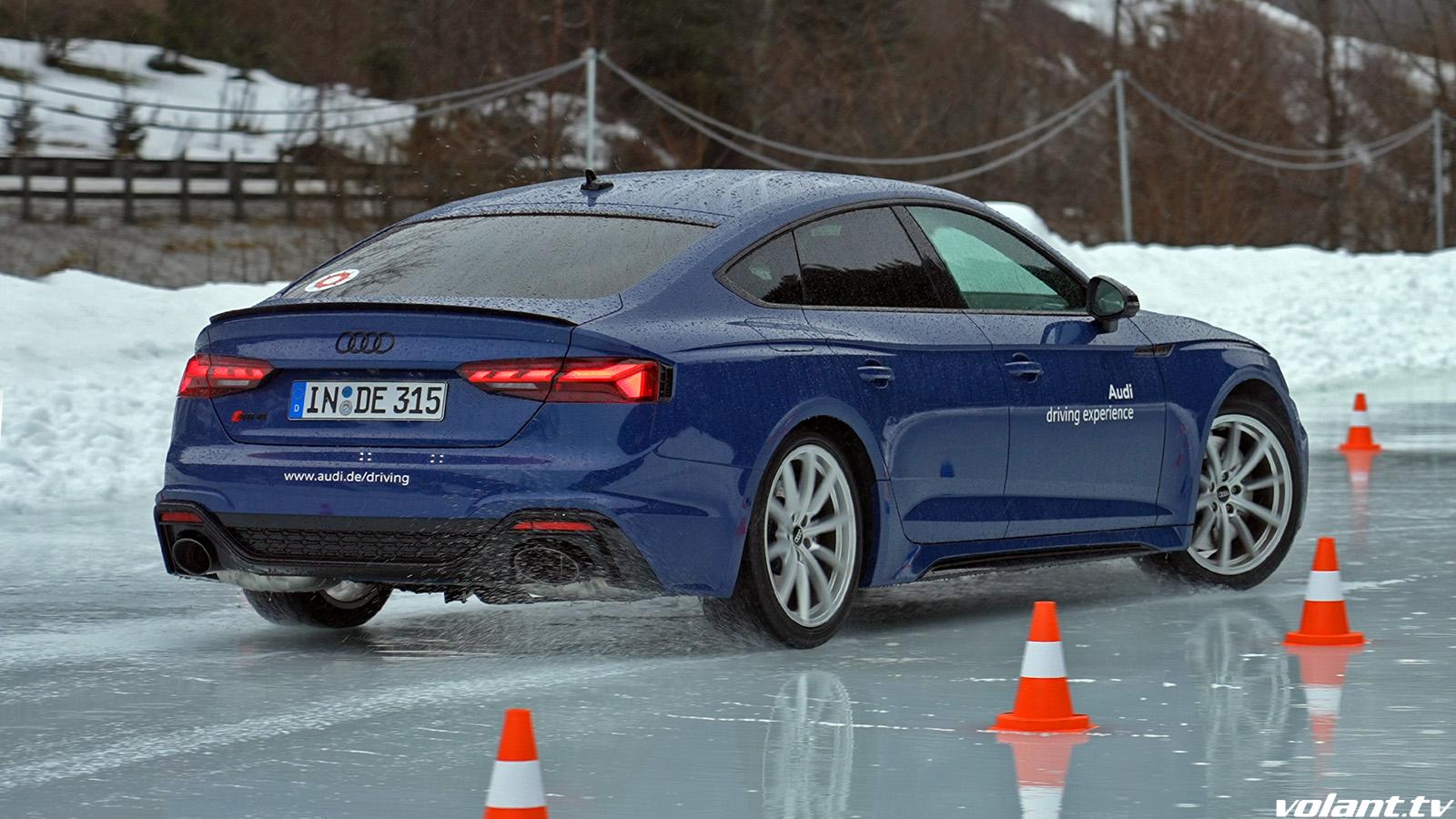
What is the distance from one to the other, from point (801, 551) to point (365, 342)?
151 centimetres

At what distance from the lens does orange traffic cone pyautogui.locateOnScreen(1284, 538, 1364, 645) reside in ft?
27.0

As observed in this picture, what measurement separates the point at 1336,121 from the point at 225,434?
4789 cm

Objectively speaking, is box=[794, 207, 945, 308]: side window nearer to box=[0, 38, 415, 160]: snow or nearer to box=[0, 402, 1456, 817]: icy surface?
box=[0, 402, 1456, 817]: icy surface

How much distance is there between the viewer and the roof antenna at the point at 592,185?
28.5ft

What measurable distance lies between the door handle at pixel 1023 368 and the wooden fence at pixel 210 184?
67.9 ft

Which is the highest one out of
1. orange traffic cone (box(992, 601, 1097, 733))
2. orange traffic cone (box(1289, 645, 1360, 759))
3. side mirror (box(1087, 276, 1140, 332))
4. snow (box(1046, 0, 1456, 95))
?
snow (box(1046, 0, 1456, 95))

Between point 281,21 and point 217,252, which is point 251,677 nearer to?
point 217,252

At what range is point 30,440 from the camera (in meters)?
14.0

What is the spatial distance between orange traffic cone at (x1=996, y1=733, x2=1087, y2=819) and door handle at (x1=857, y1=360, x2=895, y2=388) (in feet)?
6.21

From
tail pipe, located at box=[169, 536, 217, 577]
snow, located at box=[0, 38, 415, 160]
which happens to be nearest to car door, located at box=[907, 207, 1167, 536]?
tail pipe, located at box=[169, 536, 217, 577]

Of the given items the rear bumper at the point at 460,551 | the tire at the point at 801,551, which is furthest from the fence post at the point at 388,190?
the rear bumper at the point at 460,551

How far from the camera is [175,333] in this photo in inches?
727

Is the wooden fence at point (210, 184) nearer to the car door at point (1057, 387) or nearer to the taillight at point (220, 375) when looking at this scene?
the car door at point (1057, 387)

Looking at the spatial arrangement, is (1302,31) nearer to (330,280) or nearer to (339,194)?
(339,194)
